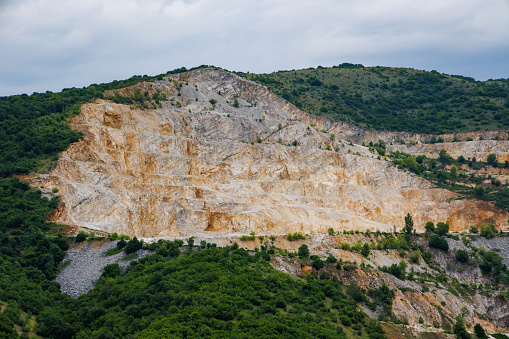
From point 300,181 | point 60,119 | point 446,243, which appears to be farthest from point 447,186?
point 60,119

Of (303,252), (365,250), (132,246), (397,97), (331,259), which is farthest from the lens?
(397,97)

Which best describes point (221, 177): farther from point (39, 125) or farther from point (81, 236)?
point (81, 236)

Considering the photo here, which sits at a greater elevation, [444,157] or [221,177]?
[221,177]

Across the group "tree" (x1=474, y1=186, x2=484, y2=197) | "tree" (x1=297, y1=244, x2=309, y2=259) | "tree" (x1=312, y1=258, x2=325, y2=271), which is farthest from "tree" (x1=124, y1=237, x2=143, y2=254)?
"tree" (x1=474, y1=186, x2=484, y2=197)

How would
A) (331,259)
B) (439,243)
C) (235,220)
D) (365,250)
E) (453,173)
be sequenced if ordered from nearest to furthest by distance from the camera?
(331,259)
(365,250)
(235,220)
(439,243)
(453,173)

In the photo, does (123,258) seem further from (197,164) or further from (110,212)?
(197,164)

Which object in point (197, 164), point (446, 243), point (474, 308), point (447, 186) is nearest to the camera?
point (474, 308)

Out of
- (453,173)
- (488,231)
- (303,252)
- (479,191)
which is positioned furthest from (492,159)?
(303,252)
